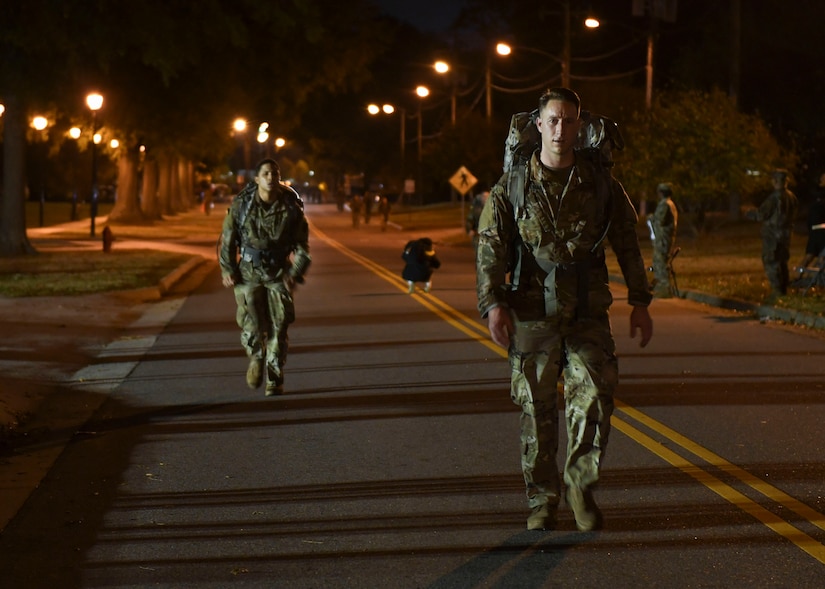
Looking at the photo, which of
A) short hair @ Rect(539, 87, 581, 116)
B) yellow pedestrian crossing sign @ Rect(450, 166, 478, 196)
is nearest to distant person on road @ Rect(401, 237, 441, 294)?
short hair @ Rect(539, 87, 581, 116)

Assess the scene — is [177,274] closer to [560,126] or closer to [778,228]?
[778,228]

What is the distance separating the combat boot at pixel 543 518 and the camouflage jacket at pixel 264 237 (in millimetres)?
4519

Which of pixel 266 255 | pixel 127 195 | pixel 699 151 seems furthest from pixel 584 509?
pixel 127 195

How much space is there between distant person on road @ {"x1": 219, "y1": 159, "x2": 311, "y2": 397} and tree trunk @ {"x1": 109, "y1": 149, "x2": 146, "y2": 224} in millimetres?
45492

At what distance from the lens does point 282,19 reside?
2938cm

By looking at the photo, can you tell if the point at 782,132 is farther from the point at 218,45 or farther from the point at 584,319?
the point at 584,319

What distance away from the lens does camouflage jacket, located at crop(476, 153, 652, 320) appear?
5.91m

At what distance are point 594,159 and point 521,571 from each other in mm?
1960

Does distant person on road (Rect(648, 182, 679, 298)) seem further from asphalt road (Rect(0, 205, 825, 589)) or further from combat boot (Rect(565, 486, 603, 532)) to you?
combat boot (Rect(565, 486, 603, 532))

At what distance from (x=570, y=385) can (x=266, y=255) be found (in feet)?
15.4

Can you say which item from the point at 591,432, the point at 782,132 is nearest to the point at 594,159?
the point at 591,432

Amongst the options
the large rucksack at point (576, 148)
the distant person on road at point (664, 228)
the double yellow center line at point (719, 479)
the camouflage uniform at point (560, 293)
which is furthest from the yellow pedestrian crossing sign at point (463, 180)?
the camouflage uniform at point (560, 293)

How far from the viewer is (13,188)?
29.5m

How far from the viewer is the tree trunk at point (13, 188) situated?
95.5 feet
